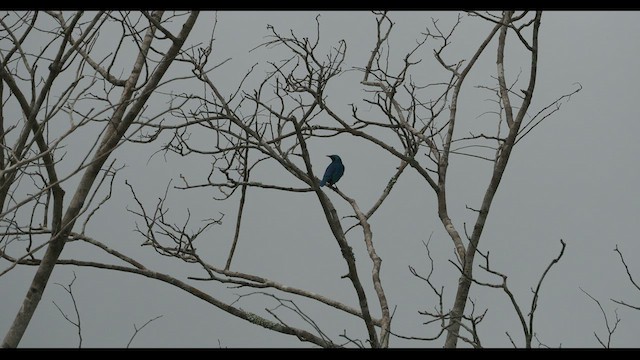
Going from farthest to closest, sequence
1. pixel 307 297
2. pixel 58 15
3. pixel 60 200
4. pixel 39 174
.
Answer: pixel 307 297 → pixel 58 15 → pixel 39 174 → pixel 60 200

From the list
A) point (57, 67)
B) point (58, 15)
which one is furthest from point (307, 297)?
point (57, 67)

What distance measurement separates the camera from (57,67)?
9.28 ft
